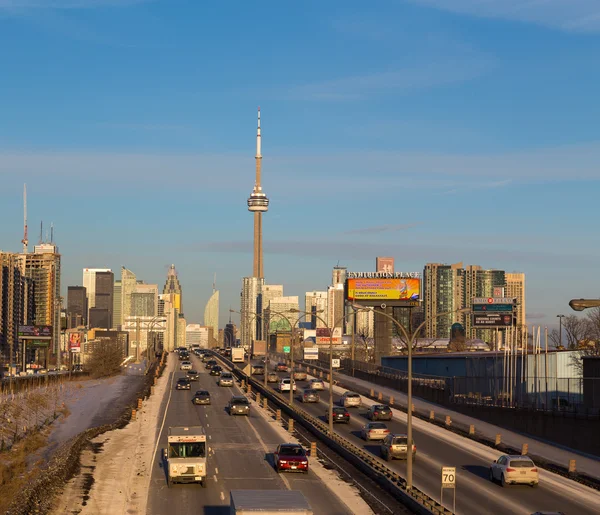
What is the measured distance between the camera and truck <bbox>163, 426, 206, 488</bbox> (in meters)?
44.7

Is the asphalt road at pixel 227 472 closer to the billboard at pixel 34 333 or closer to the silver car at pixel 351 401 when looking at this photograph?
the silver car at pixel 351 401

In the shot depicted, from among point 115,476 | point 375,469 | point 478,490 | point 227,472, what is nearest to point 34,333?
point 115,476

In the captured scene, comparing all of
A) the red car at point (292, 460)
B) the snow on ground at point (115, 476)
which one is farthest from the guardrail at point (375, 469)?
the snow on ground at point (115, 476)

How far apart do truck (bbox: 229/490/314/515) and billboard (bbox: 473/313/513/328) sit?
94442mm

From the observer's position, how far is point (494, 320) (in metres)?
124

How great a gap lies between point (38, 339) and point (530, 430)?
373 ft

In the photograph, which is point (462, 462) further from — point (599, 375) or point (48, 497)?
point (48, 497)

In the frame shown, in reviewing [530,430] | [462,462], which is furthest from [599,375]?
[462,462]

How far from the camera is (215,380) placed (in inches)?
4946

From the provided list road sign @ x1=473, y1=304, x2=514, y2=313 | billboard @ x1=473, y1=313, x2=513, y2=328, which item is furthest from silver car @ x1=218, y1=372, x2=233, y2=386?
road sign @ x1=473, y1=304, x2=514, y2=313

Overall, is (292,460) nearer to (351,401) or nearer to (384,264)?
(351,401)

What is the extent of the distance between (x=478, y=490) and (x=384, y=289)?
9013cm

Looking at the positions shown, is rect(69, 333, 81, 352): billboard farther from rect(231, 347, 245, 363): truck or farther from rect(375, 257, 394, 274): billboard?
rect(375, 257, 394, 274): billboard

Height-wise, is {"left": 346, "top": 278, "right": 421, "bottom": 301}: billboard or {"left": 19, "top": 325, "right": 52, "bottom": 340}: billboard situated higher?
{"left": 346, "top": 278, "right": 421, "bottom": 301}: billboard
